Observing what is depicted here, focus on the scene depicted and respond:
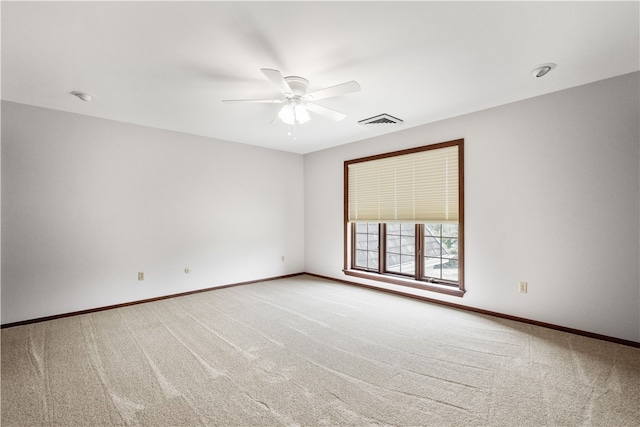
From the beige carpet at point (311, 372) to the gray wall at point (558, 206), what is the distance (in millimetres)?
328

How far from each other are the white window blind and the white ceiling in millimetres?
830

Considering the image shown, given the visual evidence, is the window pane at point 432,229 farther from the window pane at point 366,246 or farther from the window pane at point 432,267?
the window pane at point 366,246

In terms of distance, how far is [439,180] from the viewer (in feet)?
13.5

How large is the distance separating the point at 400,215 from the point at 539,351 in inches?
93.4

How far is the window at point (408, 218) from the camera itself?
158 inches

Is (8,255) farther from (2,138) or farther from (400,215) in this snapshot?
(400,215)

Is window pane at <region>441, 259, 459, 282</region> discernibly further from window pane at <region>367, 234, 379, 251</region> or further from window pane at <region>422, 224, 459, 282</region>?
window pane at <region>367, 234, 379, 251</region>

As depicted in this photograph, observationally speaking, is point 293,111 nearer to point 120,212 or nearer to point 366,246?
point 120,212

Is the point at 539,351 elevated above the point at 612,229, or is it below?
below

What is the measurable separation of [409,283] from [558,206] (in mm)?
2055

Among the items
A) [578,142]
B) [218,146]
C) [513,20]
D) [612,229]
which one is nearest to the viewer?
[513,20]

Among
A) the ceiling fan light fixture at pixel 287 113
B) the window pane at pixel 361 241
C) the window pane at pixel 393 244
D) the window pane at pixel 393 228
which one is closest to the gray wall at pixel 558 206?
the window pane at pixel 393 244

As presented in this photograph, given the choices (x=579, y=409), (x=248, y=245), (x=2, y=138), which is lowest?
(x=579, y=409)

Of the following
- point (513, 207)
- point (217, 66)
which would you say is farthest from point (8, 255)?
point (513, 207)
